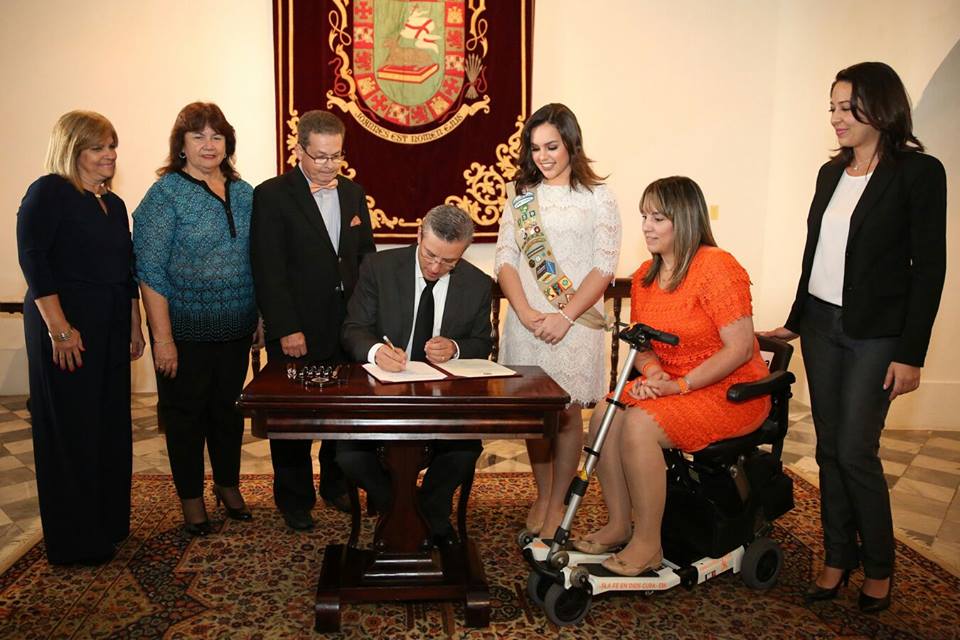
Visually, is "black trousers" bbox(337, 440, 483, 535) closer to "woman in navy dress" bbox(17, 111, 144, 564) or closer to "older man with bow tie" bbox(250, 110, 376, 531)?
"older man with bow tie" bbox(250, 110, 376, 531)

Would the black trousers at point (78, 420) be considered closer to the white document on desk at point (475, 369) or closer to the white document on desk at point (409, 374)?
the white document on desk at point (409, 374)

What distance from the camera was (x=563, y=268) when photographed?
272 cm

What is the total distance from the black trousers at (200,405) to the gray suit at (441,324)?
0.61m

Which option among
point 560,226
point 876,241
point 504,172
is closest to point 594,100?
point 504,172

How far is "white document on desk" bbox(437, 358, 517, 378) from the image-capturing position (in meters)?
2.26

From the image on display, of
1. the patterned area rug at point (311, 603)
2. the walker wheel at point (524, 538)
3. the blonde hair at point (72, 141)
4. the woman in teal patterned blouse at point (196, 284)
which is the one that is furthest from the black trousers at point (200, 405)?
the walker wheel at point (524, 538)

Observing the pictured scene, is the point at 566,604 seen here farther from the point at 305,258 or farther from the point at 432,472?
the point at 305,258

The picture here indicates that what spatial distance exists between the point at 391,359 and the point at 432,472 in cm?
49

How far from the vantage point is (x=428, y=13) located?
4.91 meters

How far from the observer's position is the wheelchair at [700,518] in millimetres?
2244

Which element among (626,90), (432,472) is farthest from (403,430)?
(626,90)

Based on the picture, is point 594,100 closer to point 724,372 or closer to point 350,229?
point 350,229

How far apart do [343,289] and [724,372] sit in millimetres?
1484

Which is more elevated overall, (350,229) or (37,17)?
(37,17)
